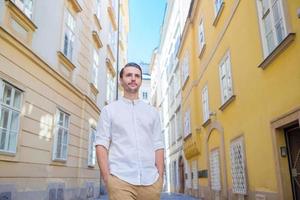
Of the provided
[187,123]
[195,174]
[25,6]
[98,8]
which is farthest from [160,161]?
[187,123]

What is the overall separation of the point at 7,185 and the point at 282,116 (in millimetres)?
5218

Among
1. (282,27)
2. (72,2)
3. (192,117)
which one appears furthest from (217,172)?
(72,2)

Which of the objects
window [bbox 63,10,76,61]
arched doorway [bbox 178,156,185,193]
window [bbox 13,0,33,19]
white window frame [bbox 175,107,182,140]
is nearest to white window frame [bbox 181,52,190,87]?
white window frame [bbox 175,107,182,140]

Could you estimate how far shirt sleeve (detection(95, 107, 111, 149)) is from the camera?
2375mm

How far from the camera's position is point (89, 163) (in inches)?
517

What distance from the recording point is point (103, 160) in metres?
2.28

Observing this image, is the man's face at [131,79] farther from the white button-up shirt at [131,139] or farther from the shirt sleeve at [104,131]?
the shirt sleeve at [104,131]

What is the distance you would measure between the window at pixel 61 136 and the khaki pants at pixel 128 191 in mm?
7235

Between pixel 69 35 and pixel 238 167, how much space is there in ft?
21.4

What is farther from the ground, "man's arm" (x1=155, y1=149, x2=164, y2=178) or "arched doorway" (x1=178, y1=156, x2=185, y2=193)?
"arched doorway" (x1=178, y1=156, x2=185, y2=193)

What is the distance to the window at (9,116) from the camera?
627 centimetres

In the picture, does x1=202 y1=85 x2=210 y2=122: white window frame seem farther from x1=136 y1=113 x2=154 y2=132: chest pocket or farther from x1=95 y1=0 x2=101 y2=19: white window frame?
x1=136 y1=113 x2=154 y2=132: chest pocket

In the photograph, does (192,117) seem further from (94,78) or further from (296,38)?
(296,38)

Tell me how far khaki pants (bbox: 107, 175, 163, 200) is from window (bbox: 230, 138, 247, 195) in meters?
6.51
